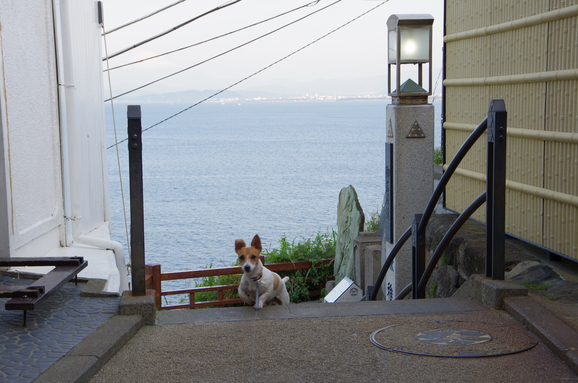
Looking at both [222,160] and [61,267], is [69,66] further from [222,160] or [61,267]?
[222,160]

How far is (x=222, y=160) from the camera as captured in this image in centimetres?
7225

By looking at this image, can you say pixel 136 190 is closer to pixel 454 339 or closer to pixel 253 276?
pixel 253 276

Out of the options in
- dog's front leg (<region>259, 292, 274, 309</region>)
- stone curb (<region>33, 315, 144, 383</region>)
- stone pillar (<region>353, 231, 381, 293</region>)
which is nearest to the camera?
stone curb (<region>33, 315, 144, 383</region>)

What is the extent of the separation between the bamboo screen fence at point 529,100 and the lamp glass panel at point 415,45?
14.0 inches

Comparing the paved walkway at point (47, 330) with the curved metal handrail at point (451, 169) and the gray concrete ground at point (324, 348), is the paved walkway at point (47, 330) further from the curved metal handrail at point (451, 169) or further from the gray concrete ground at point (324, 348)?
the curved metal handrail at point (451, 169)

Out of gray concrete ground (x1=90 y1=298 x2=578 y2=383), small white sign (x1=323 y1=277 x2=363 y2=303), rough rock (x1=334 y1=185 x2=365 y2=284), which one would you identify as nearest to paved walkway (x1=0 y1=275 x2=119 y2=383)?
gray concrete ground (x1=90 y1=298 x2=578 y2=383)

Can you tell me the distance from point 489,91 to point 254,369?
4.36 meters

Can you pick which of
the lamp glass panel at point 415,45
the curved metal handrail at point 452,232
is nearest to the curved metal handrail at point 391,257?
the curved metal handrail at point 452,232

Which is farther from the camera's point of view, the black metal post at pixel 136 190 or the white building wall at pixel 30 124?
the white building wall at pixel 30 124

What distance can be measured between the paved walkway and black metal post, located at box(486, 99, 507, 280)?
8.64 feet

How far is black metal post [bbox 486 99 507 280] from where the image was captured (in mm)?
4223

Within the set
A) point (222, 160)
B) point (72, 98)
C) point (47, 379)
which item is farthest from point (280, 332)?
point (222, 160)

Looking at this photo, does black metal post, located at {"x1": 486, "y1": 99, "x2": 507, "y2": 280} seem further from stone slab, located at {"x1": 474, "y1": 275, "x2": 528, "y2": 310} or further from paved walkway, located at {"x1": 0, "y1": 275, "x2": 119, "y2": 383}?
paved walkway, located at {"x1": 0, "y1": 275, "x2": 119, "y2": 383}

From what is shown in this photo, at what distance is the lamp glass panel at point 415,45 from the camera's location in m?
7.43
